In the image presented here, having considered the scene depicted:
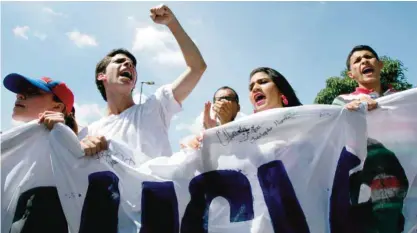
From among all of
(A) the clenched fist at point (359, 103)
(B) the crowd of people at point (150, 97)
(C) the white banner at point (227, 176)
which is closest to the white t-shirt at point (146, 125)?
(B) the crowd of people at point (150, 97)

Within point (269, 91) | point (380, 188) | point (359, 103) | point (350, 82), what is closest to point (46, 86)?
point (269, 91)

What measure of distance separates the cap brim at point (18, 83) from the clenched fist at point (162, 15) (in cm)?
94

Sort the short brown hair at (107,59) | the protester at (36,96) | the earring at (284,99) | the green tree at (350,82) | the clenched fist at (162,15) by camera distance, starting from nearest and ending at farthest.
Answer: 1. the protester at (36,96)
2. the clenched fist at (162,15)
3. the earring at (284,99)
4. the short brown hair at (107,59)
5. the green tree at (350,82)

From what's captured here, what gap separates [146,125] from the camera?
2859 mm

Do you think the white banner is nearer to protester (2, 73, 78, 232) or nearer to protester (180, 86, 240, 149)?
protester (2, 73, 78, 232)

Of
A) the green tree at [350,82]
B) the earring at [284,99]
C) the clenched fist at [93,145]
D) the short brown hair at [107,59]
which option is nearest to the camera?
the clenched fist at [93,145]

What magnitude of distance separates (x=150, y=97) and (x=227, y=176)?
972mm

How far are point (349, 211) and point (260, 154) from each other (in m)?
0.61

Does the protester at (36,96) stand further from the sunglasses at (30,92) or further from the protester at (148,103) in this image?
the protester at (148,103)

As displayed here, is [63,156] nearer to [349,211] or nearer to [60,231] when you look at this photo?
[60,231]

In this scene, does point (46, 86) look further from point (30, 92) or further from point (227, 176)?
point (227, 176)

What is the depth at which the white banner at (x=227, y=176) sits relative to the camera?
233cm

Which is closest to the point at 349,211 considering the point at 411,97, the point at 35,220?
the point at 411,97
